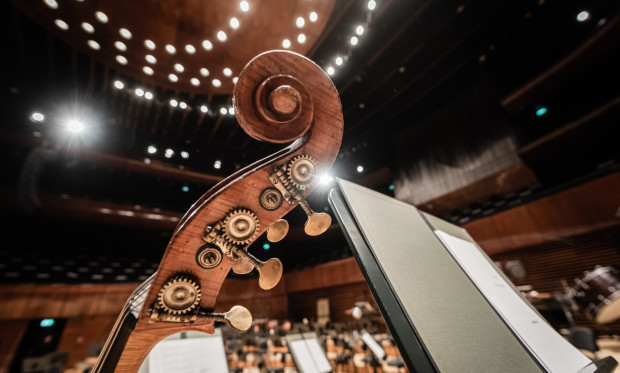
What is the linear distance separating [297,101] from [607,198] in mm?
7485

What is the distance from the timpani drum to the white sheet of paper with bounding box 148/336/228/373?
3.94 metres

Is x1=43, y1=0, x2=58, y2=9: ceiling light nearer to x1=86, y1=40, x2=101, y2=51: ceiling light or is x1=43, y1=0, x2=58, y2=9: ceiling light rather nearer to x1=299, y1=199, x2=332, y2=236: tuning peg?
x1=86, y1=40, x2=101, y2=51: ceiling light

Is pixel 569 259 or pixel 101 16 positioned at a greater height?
pixel 101 16

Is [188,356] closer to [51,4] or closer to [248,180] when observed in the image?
[248,180]

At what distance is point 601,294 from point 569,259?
3571mm

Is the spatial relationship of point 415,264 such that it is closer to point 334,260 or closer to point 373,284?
point 373,284

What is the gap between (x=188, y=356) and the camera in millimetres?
1492

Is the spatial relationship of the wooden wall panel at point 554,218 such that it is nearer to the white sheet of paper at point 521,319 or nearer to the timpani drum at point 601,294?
the timpani drum at point 601,294

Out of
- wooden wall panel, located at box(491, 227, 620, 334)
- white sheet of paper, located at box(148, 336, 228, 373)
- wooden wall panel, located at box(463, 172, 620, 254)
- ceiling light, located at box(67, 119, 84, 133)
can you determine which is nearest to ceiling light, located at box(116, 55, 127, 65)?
white sheet of paper, located at box(148, 336, 228, 373)

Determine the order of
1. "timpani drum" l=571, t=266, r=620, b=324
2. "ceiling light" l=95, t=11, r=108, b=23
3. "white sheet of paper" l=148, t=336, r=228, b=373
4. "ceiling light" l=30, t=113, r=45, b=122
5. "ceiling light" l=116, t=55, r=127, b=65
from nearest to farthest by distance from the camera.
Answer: "white sheet of paper" l=148, t=336, r=228, b=373 → "ceiling light" l=95, t=11, r=108, b=23 → "ceiling light" l=116, t=55, r=127, b=65 → "timpani drum" l=571, t=266, r=620, b=324 → "ceiling light" l=30, t=113, r=45, b=122

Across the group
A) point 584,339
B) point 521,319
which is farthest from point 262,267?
point 584,339

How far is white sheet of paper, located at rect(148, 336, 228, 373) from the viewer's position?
4.44 feet

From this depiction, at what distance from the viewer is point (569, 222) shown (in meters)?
5.48

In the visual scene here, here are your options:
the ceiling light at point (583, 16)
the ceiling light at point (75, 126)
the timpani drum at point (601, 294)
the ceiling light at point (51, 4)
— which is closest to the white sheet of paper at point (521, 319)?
the timpani drum at point (601, 294)
